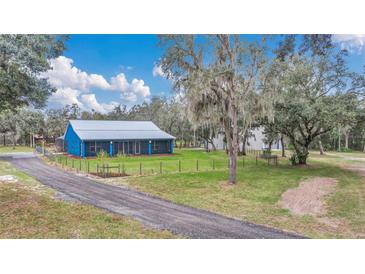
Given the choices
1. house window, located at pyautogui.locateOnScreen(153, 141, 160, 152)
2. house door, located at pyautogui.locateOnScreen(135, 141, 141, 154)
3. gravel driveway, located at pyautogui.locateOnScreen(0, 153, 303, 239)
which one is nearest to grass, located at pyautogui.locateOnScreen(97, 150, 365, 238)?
gravel driveway, located at pyautogui.locateOnScreen(0, 153, 303, 239)

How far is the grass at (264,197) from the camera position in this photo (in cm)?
470

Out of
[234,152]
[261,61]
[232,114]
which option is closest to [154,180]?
[234,152]

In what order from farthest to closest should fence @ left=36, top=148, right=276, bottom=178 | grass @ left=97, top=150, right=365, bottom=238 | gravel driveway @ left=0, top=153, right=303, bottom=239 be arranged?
fence @ left=36, top=148, right=276, bottom=178
grass @ left=97, top=150, right=365, bottom=238
gravel driveway @ left=0, top=153, right=303, bottom=239

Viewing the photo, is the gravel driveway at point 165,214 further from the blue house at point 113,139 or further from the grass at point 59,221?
the blue house at point 113,139

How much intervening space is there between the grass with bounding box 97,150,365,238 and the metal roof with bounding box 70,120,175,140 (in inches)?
365

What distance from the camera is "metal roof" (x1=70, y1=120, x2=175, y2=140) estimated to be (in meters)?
17.8

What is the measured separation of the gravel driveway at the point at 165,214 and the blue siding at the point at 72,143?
32.7ft

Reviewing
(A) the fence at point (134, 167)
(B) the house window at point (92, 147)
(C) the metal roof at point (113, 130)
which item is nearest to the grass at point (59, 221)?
(A) the fence at point (134, 167)

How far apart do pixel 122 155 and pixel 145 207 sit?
12870 mm

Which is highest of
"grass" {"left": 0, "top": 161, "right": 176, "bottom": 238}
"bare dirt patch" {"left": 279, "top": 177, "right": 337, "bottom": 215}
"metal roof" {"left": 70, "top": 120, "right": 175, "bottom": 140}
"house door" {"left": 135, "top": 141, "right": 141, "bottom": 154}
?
"metal roof" {"left": 70, "top": 120, "right": 175, "bottom": 140}

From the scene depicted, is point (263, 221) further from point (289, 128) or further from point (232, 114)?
point (289, 128)

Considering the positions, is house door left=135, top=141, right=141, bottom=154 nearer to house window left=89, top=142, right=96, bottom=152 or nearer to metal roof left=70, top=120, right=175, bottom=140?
metal roof left=70, top=120, right=175, bottom=140

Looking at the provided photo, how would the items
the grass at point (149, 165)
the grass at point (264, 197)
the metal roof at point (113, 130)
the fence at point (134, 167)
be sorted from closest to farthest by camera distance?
1. the grass at point (264, 197)
2. the fence at point (134, 167)
3. the grass at point (149, 165)
4. the metal roof at point (113, 130)

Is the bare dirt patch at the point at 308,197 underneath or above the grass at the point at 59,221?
underneath
